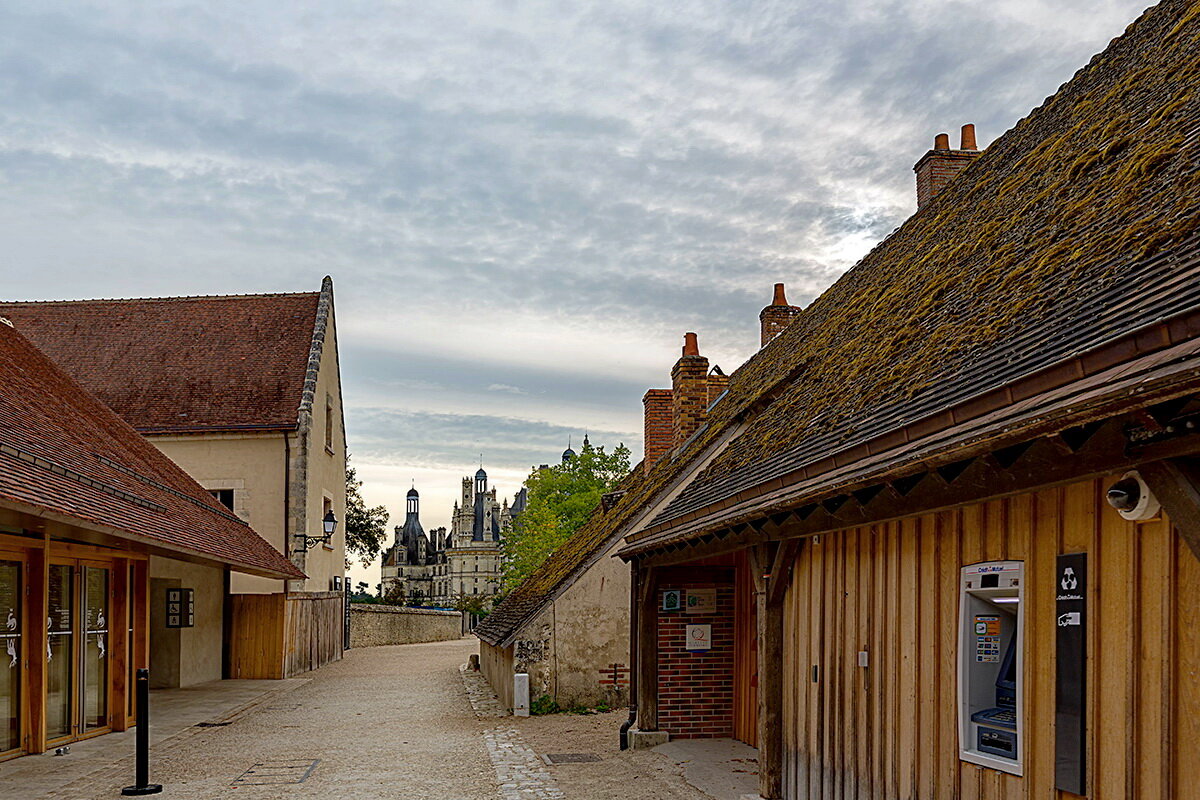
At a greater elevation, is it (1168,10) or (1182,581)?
(1168,10)

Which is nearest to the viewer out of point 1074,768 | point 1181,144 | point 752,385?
point 1074,768

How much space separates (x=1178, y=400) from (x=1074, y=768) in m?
1.98

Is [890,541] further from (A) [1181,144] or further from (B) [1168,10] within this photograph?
(B) [1168,10]

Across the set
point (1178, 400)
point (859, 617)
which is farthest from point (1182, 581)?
point (859, 617)

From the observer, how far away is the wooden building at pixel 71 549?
11.1m

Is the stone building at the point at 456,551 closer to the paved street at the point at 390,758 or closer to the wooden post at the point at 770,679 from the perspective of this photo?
the paved street at the point at 390,758

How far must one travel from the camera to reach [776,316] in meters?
22.2

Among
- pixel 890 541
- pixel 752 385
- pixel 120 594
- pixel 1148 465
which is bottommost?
pixel 120 594

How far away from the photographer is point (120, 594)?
587 inches

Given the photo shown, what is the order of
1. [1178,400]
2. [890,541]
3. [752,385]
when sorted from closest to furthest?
1. [1178,400]
2. [890,541]
3. [752,385]

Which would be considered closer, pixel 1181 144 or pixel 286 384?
pixel 1181 144

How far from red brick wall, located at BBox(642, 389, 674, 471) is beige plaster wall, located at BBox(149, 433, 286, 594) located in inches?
384

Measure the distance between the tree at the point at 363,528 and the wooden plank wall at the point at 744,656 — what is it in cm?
3619

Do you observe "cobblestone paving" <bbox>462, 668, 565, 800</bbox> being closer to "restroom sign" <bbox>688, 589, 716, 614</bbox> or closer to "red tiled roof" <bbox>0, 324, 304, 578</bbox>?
"restroom sign" <bbox>688, 589, 716, 614</bbox>
